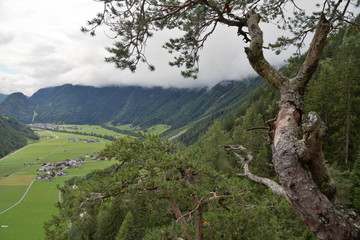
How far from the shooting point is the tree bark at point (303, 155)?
2834mm

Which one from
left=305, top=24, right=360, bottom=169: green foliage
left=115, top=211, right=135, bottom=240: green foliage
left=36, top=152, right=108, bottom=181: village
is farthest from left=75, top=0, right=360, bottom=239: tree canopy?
left=36, top=152, right=108, bottom=181: village

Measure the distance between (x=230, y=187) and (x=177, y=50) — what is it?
15.4 feet

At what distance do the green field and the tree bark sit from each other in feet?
150

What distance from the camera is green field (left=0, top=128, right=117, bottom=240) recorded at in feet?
213

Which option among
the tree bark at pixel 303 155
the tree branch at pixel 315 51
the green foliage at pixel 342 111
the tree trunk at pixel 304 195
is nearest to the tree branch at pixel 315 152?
the tree bark at pixel 303 155

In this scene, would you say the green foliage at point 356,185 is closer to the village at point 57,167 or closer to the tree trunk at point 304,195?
the tree trunk at point 304,195

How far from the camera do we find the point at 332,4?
227 inches

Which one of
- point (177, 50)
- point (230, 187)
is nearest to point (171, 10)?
point (177, 50)

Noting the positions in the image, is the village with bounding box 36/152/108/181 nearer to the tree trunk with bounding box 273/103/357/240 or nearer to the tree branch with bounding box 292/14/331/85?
the tree branch with bounding box 292/14/331/85

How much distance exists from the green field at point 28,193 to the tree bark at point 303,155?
150 feet

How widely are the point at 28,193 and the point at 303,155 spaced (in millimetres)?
116679

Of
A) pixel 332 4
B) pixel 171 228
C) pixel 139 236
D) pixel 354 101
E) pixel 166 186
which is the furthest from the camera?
pixel 354 101

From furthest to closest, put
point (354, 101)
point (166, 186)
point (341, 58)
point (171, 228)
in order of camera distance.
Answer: point (341, 58), point (354, 101), point (171, 228), point (166, 186)

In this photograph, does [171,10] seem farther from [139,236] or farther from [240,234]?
[139,236]
